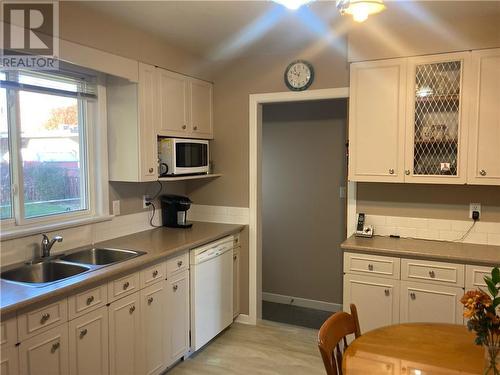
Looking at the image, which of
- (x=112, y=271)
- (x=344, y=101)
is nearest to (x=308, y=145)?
(x=344, y=101)

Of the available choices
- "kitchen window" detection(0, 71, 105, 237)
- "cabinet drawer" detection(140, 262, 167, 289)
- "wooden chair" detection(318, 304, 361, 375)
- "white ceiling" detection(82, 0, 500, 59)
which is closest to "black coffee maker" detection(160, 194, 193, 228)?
"kitchen window" detection(0, 71, 105, 237)

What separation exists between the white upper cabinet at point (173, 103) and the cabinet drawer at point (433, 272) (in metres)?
2.02

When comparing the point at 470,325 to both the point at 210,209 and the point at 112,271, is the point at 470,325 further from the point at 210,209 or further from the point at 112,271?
the point at 210,209

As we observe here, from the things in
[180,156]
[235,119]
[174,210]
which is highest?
[235,119]

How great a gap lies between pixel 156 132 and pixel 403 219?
206cm

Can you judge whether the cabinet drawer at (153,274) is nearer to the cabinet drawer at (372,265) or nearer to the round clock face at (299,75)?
the cabinet drawer at (372,265)

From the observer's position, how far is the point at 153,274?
272 cm

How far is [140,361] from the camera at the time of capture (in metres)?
2.65

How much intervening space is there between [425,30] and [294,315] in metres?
2.81

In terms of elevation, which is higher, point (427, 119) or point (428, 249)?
point (427, 119)

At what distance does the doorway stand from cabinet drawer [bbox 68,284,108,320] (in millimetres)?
2126

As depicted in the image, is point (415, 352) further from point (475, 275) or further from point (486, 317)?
point (475, 275)

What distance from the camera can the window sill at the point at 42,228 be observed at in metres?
2.42

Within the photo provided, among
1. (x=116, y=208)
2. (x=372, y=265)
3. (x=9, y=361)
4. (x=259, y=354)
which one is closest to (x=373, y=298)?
(x=372, y=265)
